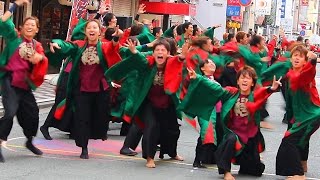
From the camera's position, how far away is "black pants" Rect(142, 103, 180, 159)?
8453 mm

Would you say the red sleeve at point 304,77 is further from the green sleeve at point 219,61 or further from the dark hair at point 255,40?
the dark hair at point 255,40

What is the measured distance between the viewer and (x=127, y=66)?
8.52 metres

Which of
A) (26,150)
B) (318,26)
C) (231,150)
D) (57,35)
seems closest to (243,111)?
(231,150)

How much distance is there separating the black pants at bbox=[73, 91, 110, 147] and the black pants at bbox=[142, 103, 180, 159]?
0.59 m

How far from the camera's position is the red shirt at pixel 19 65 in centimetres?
825

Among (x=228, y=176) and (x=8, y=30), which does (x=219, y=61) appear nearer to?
(x=228, y=176)

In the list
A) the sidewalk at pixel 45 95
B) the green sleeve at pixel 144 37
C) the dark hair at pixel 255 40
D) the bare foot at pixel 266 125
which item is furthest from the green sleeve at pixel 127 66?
the bare foot at pixel 266 125

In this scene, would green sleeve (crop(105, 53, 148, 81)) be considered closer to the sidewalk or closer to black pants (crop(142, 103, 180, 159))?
black pants (crop(142, 103, 180, 159))

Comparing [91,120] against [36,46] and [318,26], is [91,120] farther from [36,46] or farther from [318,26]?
[318,26]

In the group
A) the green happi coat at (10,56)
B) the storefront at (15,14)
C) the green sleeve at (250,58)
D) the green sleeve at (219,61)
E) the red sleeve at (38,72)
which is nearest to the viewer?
the green happi coat at (10,56)

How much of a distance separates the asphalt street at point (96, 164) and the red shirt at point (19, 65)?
93cm

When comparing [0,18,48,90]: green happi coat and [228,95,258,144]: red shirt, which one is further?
[0,18,48,90]: green happi coat

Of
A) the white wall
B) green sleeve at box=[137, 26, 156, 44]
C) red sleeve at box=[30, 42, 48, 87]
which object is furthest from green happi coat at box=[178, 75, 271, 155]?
the white wall

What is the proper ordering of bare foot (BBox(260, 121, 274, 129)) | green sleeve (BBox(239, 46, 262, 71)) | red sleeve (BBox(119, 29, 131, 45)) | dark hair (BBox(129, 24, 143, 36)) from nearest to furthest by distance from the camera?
red sleeve (BBox(119, 29, 131, 45)), dark hair (BBox(129, 24, 143, 36)), green sleeve (BBox(239, 46, 262, 71)), bare foot (BBox(260, 121, 274, 129))
